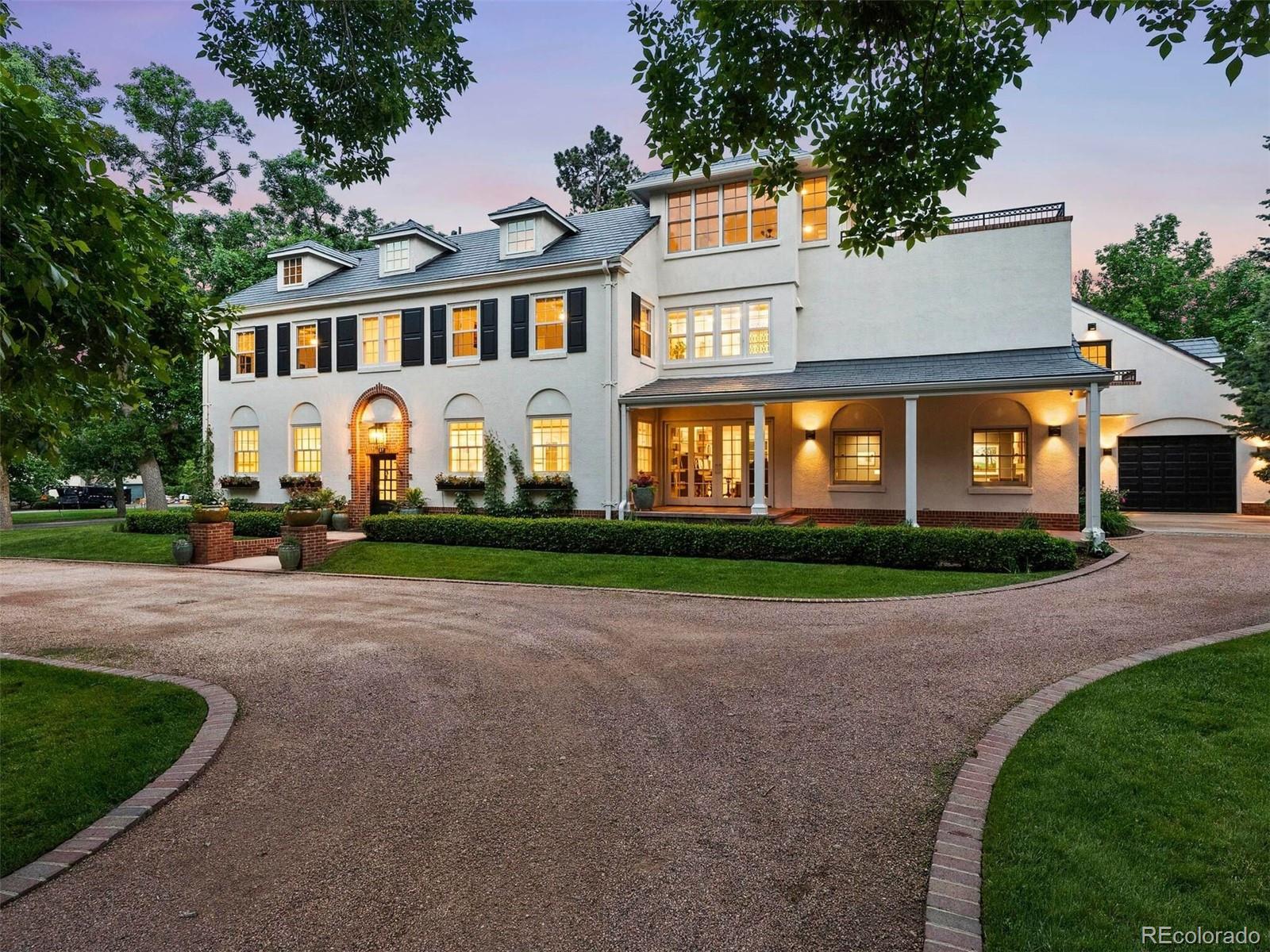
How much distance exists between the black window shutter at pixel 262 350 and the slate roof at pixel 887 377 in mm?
12284

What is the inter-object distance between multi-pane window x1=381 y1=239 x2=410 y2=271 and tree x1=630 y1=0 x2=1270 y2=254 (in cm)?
1591

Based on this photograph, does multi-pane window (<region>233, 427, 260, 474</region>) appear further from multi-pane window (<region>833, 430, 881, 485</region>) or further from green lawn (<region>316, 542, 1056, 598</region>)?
multi-pane window (<region>833, 430, 881, 485</region>)

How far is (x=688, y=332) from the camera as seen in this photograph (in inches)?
704

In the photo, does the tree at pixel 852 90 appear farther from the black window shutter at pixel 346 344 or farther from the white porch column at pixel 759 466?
the black window shutter at pixel 346 344

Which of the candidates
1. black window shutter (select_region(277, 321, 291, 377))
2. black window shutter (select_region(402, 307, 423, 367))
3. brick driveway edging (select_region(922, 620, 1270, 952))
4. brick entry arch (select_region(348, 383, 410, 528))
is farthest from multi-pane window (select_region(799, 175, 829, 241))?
black window shutter (select_region(277, 321, 291, 377))

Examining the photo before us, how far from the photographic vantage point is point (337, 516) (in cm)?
1794

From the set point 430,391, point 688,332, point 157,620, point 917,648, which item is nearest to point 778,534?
point 917,648

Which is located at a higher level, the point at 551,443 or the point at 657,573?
the point at 551,443

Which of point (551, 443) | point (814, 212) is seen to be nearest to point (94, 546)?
point (551, 443)

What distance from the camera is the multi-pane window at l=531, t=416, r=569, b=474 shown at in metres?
16.6

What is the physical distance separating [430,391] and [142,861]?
1587 cm

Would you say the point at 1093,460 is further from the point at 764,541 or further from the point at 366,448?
the point at 366,448

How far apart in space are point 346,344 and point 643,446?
9583 millimetres

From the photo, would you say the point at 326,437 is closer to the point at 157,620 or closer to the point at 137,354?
the point at 157,620
